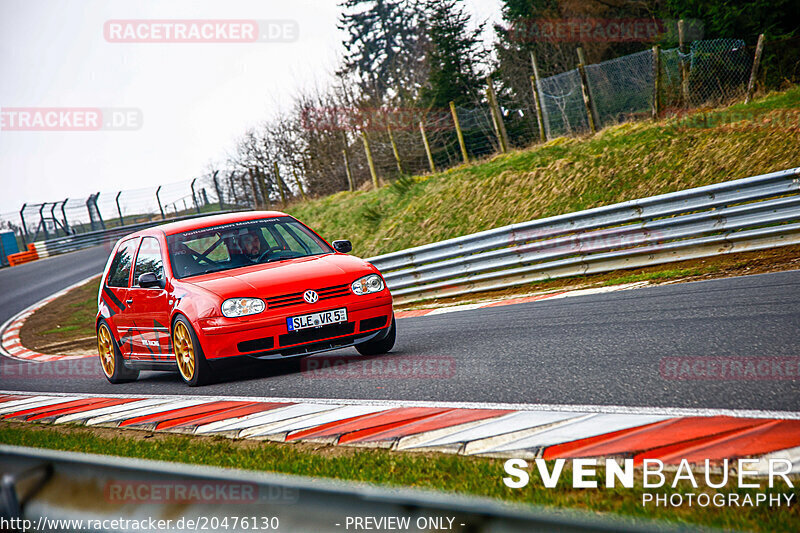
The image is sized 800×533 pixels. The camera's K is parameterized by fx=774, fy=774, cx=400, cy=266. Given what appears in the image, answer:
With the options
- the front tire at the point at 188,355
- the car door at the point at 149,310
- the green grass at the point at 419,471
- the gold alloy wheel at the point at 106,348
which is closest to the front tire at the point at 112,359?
→ the gold alloy wheel at the point at 106,348

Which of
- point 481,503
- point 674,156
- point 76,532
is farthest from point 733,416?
point 674,156

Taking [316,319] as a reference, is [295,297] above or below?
above

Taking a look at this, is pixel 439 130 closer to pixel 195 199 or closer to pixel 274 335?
pixel 195 199

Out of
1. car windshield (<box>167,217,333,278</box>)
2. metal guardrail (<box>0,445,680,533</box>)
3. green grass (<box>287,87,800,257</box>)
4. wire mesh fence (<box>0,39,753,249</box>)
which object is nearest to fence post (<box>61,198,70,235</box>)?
wire mesh fence (<box>0,39,753,249</box>)

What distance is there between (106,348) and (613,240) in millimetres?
7323

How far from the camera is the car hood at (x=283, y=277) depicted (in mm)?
6852

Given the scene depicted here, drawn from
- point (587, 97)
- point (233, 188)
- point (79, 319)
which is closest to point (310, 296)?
point (587, 97)

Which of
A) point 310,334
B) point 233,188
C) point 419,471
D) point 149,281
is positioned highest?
point 233,188

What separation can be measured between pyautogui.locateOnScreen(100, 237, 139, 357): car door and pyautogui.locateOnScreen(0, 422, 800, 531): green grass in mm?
2524

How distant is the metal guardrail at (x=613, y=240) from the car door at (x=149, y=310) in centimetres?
652

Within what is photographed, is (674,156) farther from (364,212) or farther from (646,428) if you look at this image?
(646,428)

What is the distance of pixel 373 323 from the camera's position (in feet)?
23.7

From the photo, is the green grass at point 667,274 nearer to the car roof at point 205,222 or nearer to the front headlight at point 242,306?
the car roof at point 205,222

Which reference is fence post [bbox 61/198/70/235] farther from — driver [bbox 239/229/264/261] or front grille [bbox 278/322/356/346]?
front grille [bbox 278/322/356/346]
